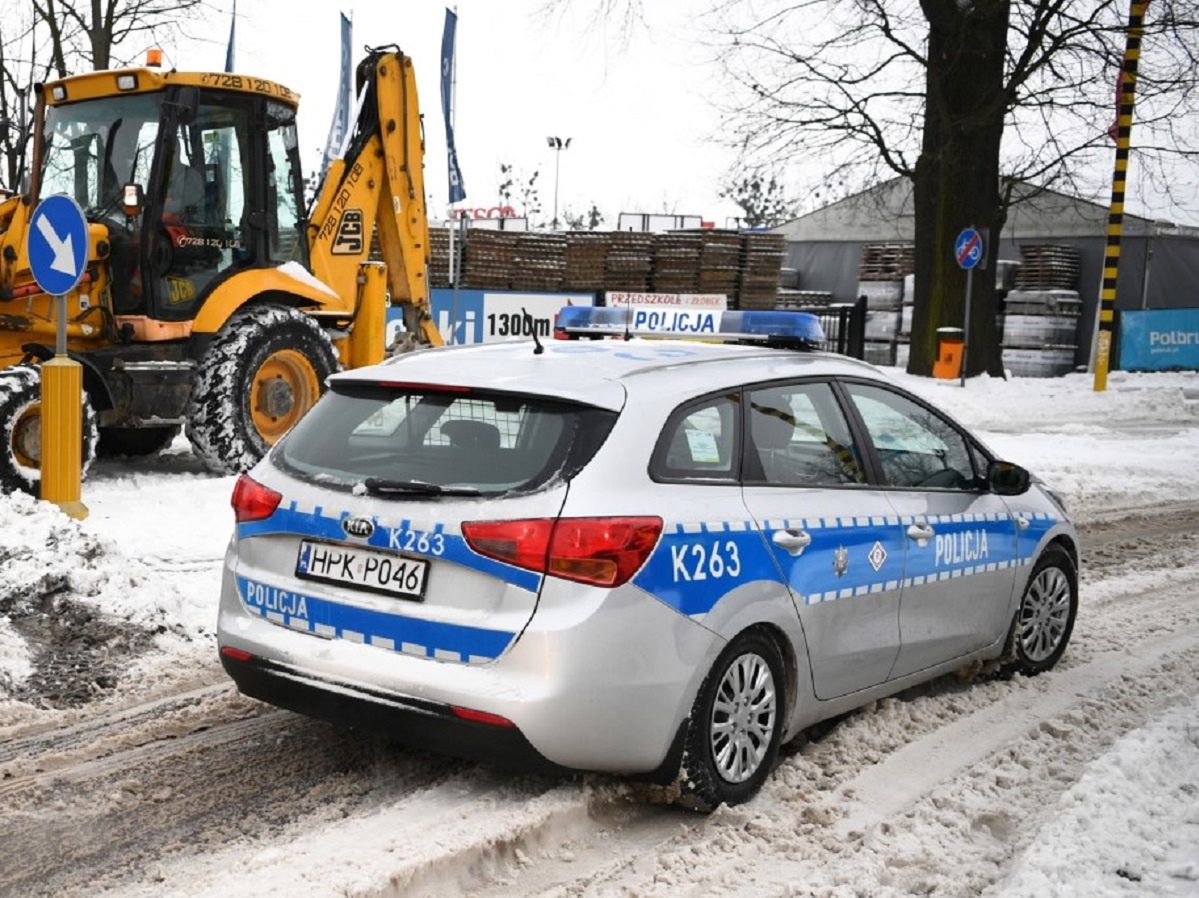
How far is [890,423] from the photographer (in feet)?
18.2

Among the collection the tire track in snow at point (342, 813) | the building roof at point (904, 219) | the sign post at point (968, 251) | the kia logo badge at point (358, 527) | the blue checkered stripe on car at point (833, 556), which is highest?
the building roof at point (904, 219)

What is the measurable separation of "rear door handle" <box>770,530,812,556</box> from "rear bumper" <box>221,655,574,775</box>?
3.56 ft

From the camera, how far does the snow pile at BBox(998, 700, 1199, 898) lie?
3.78 meters

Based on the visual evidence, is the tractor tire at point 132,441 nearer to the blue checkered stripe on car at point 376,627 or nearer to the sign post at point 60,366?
the sign post at point 60,366

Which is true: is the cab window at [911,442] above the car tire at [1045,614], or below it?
above

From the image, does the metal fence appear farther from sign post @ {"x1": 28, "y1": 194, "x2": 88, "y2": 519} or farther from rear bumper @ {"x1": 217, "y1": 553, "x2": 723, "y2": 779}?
rear bumper @ {"x1": 217, "y1": 553, "x2": 723, "y2": 779}

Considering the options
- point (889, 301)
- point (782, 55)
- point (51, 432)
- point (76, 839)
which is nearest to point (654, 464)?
point (76, 839)

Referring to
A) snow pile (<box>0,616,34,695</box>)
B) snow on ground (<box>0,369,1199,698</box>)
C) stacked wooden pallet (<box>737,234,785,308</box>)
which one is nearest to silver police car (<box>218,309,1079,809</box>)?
Result: snow pile (<box>0,616,34,695</box>)

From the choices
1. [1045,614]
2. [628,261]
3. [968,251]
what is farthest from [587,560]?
[628,261]

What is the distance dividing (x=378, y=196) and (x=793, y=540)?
9.68 meters

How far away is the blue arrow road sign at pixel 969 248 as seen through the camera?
69.3 ft

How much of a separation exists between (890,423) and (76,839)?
3469 millimetres

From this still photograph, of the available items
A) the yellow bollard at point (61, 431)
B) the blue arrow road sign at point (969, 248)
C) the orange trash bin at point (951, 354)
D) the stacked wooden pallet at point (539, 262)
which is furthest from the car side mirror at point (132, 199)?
the orange trash bin at point (951, 354)

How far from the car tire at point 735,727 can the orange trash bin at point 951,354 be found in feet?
61.5
